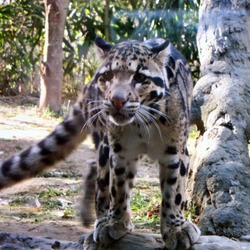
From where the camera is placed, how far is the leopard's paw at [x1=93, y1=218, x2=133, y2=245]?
385cm

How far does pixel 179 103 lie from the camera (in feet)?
12.1

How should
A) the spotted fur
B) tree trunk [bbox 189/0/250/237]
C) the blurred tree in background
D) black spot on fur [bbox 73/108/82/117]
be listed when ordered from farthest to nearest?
the blurred tree in background < tree trunk [bbox 189/0/250/237] < black spot on fur [bbox 73/108/82/117] < the spotted fur

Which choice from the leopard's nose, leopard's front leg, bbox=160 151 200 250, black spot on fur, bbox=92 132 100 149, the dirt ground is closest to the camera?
the leopard's nose

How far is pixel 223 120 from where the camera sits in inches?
217

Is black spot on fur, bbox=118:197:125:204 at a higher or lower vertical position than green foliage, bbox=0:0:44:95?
lower

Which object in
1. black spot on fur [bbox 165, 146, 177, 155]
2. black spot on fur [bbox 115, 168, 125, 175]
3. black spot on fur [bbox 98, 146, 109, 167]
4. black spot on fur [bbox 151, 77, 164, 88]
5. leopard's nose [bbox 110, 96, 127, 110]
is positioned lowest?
black spot on fur [bbox 115, 168, 125, 175]

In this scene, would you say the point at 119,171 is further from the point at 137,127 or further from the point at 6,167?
the point at 6,167

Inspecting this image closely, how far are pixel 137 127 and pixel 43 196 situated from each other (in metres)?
2.96

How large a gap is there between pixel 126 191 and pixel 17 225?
1.87 m

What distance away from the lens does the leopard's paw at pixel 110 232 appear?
152 inches

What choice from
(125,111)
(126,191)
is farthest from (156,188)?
(125,111)

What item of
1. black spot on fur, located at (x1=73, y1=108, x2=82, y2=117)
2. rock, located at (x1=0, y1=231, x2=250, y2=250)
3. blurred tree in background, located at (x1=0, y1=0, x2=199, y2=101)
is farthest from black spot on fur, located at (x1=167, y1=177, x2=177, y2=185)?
blurred tree in background, located at (x1=0, y1=0, x2=199, y2=101)

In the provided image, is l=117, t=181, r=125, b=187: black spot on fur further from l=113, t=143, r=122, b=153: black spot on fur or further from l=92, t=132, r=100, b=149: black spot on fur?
l=92, t=132, r=100, b=149: black spot on fur

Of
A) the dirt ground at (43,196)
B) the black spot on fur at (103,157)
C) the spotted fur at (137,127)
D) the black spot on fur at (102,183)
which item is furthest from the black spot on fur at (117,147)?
the dirt ground at (43,196)
